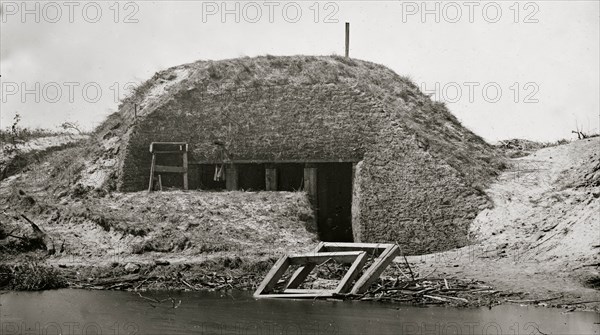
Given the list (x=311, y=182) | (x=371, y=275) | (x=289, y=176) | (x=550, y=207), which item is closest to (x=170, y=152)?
(x=289, y=176)

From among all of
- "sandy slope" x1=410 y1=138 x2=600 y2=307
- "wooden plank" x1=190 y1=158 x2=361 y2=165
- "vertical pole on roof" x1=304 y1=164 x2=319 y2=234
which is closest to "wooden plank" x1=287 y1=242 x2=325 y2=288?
"sandy slope" x1=410 y1=138 x2=600 y2=307

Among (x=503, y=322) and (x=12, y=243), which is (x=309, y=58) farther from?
(x=503, y=322)

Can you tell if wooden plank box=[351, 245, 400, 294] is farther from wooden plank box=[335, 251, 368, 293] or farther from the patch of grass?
the patch of grass

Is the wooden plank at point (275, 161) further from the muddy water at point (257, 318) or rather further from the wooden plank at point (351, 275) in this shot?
the muddy water at point (257, 318)

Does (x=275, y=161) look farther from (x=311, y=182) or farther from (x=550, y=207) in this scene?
(x=550, y=207)

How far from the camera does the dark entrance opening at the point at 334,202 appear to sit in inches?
1071

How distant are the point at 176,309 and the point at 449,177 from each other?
1116cm

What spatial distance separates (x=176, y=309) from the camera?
17516 mm

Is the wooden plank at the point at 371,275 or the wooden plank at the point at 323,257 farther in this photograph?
the wooden plank at the point at 323,257

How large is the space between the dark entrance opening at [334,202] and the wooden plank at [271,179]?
140 centimetres

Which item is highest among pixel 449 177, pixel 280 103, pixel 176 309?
pixel 280 103

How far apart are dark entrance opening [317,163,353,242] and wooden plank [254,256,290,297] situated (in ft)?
27.3

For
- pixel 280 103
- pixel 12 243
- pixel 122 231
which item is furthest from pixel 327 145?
pixel 12 243

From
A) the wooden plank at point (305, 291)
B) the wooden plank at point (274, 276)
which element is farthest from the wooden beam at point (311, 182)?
the wooden plank at point (305, 291)
